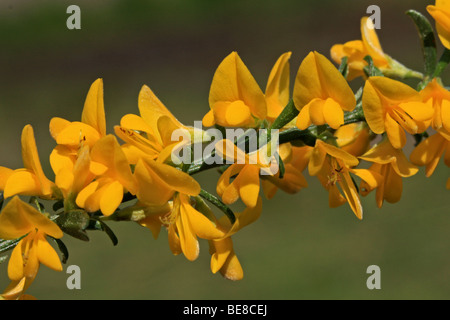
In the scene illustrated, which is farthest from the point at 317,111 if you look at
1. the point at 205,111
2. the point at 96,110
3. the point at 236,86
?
the point at 205,111

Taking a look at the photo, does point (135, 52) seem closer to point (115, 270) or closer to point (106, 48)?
point (106, 48)

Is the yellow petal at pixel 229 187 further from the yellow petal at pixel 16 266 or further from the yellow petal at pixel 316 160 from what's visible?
the yellow petal at pixel 16 266

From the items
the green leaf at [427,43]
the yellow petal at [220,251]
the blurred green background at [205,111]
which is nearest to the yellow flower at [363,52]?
the green leaf at [427,43]

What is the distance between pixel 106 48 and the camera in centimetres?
534

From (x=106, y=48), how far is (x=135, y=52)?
0.26m

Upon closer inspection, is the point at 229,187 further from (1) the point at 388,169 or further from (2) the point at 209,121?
(1) the point at 388,169

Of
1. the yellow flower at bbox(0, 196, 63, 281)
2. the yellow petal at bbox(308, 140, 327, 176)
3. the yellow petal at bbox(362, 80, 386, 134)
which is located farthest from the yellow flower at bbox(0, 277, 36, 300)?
the yellow petal at bbox(362, 80, 386, 134)

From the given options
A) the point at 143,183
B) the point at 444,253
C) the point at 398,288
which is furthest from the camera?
the point at 444,253

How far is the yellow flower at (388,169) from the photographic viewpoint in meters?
0.98

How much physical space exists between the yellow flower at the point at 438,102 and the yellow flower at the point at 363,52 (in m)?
0.24

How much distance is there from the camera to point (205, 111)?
4.96 meters

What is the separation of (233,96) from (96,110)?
21cm
